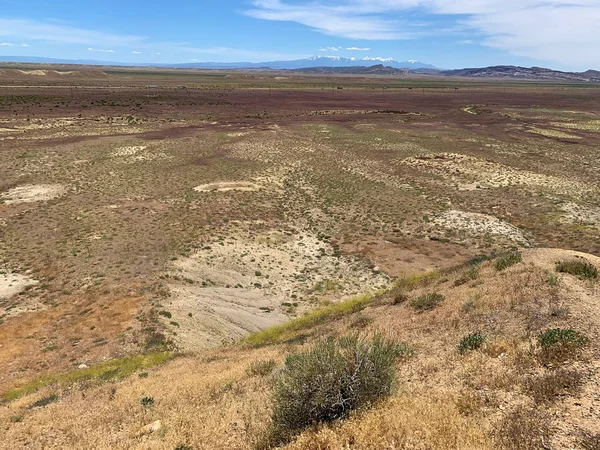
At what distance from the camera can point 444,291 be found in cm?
1561

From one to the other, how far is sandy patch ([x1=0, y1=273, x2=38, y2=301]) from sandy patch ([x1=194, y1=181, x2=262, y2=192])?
1655cm

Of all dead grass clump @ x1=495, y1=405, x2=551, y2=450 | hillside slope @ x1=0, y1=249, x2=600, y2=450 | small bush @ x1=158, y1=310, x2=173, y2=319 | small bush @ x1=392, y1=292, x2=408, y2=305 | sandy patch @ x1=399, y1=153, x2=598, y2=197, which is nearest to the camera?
dead grass clump @ x1=495, y1=405, x2=551, y2=450

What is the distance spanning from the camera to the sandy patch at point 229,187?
115ft

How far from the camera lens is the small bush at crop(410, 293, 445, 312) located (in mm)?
14328

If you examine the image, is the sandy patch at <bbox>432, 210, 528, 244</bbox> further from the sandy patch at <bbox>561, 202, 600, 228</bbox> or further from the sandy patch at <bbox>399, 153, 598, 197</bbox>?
the sandy patch at <bbox>399, 153, 598, 197</bbox>

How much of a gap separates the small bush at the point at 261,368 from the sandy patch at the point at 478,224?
20.7 metres

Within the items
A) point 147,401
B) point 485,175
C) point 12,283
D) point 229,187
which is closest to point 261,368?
point 147,401

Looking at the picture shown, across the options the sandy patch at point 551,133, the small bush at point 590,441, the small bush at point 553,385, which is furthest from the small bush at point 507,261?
the sandy patch at point 551,133

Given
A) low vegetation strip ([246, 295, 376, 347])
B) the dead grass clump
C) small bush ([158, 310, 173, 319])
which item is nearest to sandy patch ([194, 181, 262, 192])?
low vegetation strip ([246, 295, 376, 347])

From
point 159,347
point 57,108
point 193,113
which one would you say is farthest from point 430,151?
point 57,108

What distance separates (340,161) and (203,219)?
2297 cm

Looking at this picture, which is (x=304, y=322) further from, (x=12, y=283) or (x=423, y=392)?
(x=12, y=283)

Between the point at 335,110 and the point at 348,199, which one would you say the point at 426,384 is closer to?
the point at 348,199

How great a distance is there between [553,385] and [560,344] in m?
1.92
